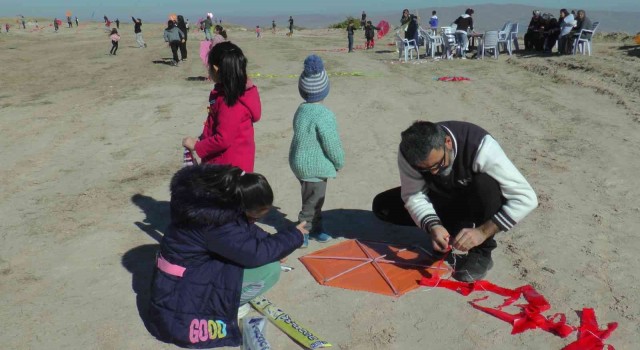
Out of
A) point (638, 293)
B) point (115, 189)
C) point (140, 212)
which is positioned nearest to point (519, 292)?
point (638, 293)

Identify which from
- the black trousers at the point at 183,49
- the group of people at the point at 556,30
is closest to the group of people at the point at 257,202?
the group of people at the point at 556,30


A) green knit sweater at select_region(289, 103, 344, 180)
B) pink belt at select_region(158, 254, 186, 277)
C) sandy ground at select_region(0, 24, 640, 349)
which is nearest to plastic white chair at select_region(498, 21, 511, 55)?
sandy ground at select_region(0, 24, 640, 349)

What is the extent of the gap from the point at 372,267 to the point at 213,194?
58.0 inches

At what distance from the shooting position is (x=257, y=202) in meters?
2.74

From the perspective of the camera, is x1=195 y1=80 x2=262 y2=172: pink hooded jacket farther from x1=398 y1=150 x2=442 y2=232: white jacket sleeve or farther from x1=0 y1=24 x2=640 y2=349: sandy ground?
x1=398 y1=150 x2=442 y2=232: white jacket sleeve

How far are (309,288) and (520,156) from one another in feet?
11.5

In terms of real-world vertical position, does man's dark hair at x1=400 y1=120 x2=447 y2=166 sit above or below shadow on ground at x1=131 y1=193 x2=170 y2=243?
above

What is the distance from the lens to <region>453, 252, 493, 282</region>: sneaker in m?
3.46

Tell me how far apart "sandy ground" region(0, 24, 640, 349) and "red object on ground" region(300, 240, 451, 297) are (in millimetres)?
93

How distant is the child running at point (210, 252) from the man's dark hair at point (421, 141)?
0.75 meters

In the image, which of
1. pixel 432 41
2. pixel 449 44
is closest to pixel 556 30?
pixel 449 44

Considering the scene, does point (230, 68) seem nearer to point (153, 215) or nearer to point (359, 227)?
point (359, 227)

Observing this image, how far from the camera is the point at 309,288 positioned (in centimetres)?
349

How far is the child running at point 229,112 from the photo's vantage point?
3.37 metres
